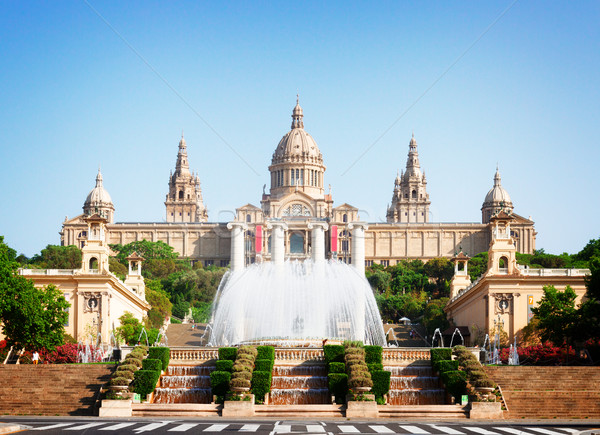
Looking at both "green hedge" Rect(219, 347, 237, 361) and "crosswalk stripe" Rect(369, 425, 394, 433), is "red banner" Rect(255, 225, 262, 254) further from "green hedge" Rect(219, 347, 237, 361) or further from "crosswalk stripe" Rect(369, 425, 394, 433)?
"crosswalk stripe" Rect(369, 425, 394, 433)

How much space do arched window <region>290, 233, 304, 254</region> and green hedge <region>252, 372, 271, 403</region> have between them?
118 m

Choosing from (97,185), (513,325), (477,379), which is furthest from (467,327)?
(97,185)

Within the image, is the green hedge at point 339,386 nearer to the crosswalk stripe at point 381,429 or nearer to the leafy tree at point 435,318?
the crosswalk stripe at point 381,429

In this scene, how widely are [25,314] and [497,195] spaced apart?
12459 centimetres

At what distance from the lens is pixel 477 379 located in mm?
44812

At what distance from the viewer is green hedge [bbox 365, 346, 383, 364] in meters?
48.8

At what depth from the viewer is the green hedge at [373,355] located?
48844 mm

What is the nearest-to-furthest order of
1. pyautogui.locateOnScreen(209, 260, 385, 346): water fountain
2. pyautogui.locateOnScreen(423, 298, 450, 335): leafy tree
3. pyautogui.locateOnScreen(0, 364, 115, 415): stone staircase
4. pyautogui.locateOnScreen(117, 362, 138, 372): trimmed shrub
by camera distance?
pyautogui.locateOnScreen(0, 364, 115, 415): stone staircase → pyautogui.locateOnScreen(117, 362, 138, 372): trimmed shrub → pyautogui.locateOnScreen(209, 260, 385, 346): water fountain → pyautogui.locateOnScreen(423, 298, 450, 335): leafy tree

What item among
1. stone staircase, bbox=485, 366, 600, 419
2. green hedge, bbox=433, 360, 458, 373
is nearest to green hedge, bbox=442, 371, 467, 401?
green hedge, bbox=433, 360, 458, 373

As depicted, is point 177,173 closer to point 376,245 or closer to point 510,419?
point 376,245

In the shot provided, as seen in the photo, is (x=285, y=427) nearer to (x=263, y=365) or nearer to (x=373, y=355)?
(x=263, y=365)

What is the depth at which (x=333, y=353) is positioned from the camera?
4909 centimetres

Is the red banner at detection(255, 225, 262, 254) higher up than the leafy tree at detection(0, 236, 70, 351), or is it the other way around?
the red banner at detection(255, 225, 262, 254)

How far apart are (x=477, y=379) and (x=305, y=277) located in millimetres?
23665
